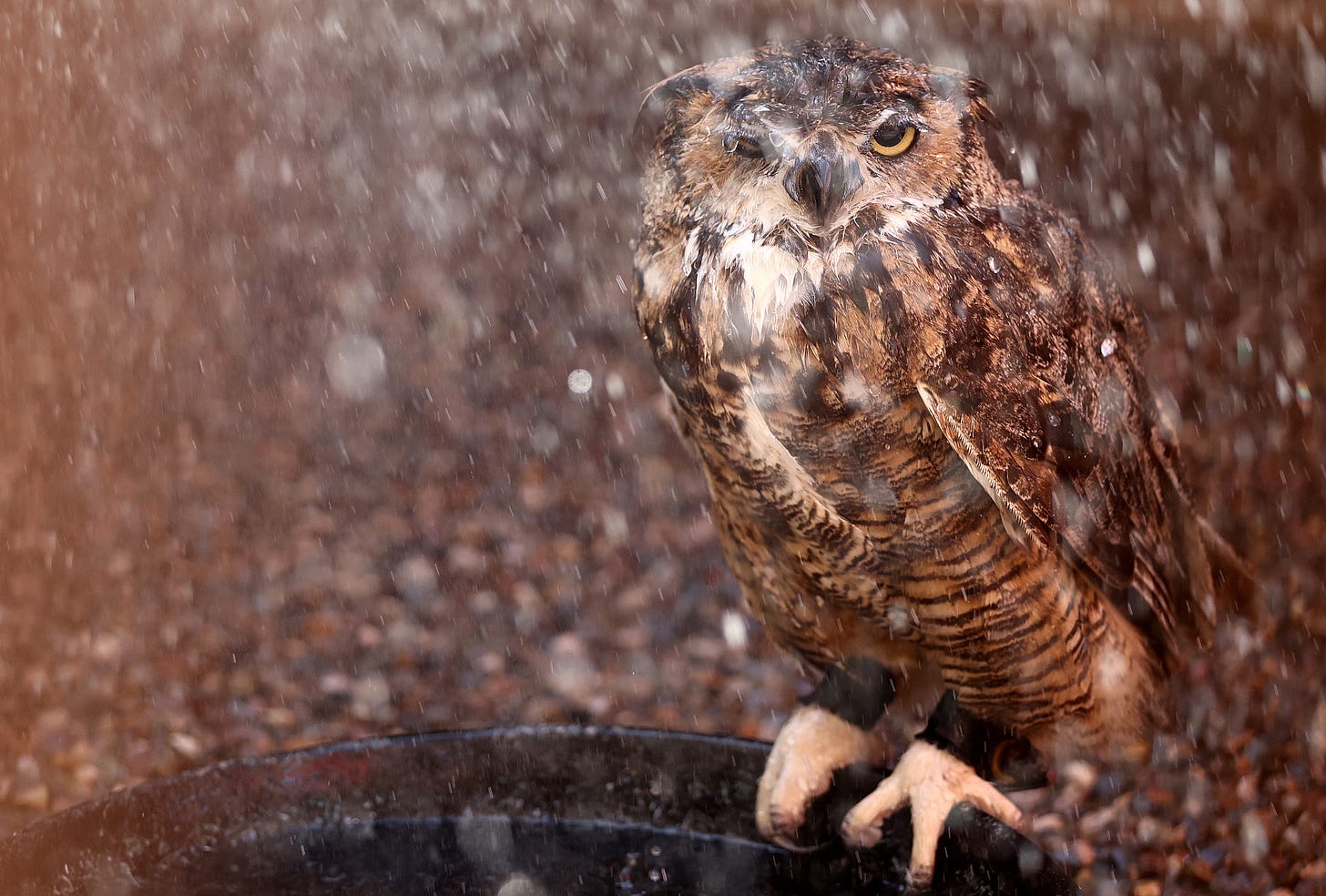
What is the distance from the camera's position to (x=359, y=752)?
202 centimetres

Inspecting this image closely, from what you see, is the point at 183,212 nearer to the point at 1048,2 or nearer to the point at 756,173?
the point at 1048,2

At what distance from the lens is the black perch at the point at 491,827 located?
1.91 meters

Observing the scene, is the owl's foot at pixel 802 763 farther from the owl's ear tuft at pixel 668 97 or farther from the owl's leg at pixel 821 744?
the owl's ear tuft at pixel 668 97

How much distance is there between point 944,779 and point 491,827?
76 cm

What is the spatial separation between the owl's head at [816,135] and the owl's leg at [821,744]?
3.18 ft

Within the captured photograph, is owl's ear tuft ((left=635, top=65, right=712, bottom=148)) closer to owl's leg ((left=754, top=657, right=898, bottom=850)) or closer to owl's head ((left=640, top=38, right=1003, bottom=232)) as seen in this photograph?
owl's head ((left=640, top=38, right=1003, bottom=232))

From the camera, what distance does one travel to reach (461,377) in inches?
197

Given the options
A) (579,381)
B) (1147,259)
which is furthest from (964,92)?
(1147,259)

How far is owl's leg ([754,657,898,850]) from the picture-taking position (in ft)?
6.86

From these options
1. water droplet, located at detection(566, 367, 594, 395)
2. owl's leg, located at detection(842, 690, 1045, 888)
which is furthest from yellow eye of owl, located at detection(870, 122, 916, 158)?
water droplet, located at detection(566, 367, 594, 395)

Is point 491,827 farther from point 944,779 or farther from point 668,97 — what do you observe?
point 668,97

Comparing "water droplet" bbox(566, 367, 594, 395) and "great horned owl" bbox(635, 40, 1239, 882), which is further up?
"great horned owl" bbox(635, 40, 1239, 882)

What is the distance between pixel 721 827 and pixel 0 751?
88.4 inches

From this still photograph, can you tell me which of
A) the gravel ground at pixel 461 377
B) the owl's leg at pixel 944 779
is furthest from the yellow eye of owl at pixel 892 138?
the gravel ground at pixel 461 377
